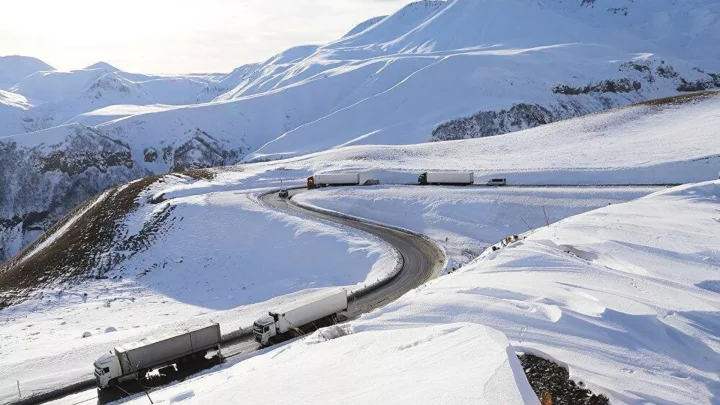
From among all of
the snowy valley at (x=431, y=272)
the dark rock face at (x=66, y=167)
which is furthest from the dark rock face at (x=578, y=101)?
the dark rock face at (x=66, y=167)

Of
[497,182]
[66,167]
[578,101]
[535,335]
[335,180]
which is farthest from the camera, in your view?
[578,101]

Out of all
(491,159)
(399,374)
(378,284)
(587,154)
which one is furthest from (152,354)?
(587,154)

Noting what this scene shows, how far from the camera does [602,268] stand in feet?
73.1

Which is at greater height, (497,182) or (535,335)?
(535,335)

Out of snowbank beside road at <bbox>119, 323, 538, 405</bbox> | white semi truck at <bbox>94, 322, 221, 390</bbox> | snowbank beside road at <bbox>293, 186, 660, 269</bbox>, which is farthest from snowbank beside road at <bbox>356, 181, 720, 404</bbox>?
snowbank beside road at <bbox>293, 186, 660, 269</bbox>

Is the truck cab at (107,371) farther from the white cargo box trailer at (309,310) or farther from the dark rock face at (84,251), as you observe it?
the dark rock face at (84,251)

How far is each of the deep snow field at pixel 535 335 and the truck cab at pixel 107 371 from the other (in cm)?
355

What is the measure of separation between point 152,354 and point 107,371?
82.2 inches

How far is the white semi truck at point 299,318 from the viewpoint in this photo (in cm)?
2702

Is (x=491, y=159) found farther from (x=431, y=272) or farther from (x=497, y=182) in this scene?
(x=431, y=272)

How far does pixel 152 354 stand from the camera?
23.9m

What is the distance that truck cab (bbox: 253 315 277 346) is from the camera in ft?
88.0

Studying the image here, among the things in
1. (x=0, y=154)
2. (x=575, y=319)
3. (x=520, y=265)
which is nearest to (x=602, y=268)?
(x=520, y=265)

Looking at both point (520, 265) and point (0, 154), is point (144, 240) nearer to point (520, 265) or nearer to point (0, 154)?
point (520, 265)
